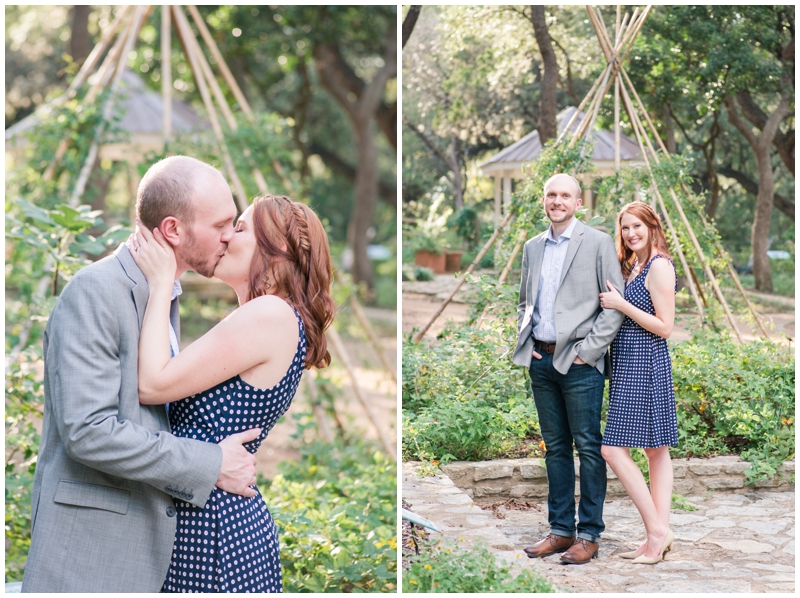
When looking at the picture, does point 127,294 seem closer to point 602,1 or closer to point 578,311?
point 578,311

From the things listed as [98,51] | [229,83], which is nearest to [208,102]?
[229,83]

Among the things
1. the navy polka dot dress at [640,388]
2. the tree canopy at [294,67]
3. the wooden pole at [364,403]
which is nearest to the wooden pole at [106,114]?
the tree canopy at [294,67]

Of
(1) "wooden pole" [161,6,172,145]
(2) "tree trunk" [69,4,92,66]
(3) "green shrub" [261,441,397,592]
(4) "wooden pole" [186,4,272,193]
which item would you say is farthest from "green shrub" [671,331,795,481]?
(2) "tree trunk" [69,4,92,66]

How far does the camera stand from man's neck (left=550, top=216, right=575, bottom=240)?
3.14 meters

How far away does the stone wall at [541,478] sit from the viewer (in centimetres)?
335

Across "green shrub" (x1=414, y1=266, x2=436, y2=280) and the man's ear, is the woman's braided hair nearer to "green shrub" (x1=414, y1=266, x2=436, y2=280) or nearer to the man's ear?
the man's ear

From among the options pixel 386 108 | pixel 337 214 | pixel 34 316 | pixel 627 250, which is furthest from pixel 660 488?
pixel 337 214

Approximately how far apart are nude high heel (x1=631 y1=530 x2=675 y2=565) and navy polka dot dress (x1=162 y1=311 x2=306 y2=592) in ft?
5.12

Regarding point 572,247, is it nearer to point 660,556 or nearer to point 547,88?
point 547,88

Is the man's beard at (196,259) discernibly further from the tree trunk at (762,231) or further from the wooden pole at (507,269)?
the tree trunk at (762,231)

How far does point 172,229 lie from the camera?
201 cm

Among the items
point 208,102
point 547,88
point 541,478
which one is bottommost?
point 541,478

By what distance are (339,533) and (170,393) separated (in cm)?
180

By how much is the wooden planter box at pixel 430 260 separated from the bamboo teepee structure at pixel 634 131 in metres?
0.12
